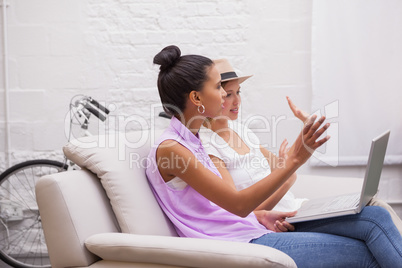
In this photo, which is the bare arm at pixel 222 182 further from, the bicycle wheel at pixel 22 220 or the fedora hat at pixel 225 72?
the bicycle wheel at pixel 22 220

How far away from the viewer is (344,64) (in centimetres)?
365

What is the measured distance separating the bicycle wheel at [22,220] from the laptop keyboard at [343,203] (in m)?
2.18

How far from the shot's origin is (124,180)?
1752 mm

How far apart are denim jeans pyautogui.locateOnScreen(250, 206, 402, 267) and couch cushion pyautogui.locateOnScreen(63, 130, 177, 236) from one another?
13.7 inches

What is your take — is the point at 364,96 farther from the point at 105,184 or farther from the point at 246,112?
the point at 105,184

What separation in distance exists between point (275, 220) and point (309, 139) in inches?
20.4

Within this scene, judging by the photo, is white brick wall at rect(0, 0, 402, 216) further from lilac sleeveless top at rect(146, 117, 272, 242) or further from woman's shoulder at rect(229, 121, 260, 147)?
lilac sleeveless top at rect(146, 117, 272, 242)

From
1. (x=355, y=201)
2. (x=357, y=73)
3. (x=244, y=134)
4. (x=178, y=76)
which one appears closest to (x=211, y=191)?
(x=178, y=76)

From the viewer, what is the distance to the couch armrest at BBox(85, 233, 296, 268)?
55.6 inches

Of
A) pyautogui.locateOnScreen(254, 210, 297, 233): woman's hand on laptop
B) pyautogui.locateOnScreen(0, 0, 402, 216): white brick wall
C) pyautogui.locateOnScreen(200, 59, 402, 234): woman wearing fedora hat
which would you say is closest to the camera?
pyautogui.locateOnScreen(254, 210, 297, 233): woman's hand on laptop

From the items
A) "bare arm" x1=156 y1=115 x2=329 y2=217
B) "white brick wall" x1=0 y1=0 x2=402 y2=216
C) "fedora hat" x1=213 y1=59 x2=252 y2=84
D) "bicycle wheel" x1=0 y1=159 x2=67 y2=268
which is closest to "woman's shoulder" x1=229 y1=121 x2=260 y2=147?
"fedora hat" x1=213 y1=59 x2=252 y2=84

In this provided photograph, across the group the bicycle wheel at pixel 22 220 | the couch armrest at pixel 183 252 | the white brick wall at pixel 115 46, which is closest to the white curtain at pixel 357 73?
the white brick wall at pixel 115 46

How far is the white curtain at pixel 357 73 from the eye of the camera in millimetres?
3625

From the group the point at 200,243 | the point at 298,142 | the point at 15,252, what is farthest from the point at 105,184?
the point at 15,252
